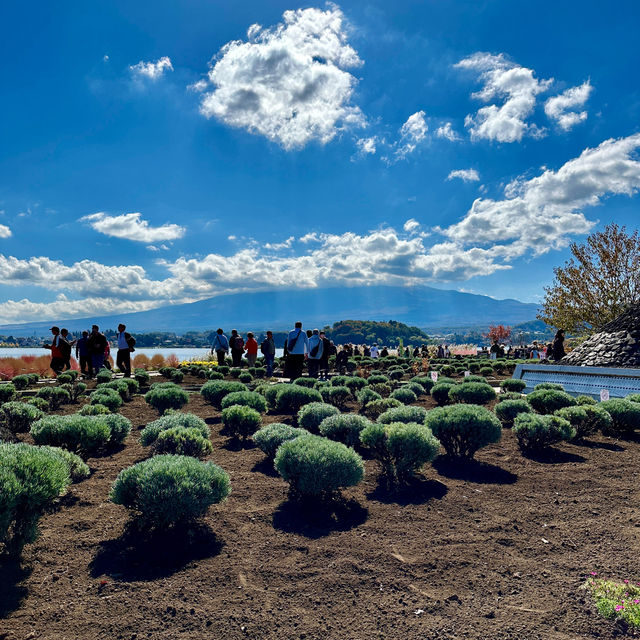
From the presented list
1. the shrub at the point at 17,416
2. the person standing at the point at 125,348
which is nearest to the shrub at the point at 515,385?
the shrub at the point at 17,416

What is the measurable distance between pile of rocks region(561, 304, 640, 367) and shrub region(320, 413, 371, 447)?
11.0 meters

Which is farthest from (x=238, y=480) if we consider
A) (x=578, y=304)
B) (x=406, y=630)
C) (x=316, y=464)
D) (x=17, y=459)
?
(x=578, y=304)

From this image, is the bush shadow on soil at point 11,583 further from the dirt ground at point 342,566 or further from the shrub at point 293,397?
the shrub at point 293,397

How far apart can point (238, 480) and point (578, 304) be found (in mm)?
29211

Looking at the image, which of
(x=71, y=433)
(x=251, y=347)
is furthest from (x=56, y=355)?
(x=71, y=433)

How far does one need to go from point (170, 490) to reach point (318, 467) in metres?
1.53

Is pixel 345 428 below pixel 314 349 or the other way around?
below

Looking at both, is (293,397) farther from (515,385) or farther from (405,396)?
(515,385)

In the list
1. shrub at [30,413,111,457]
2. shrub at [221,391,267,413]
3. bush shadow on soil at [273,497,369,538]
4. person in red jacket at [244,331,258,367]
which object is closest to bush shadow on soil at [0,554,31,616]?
bush shadow on soil at [273,497,369,538]

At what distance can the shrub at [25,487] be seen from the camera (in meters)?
3.31

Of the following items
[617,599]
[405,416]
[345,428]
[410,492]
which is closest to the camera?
[617,599]

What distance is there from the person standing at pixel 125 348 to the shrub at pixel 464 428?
12415 mm

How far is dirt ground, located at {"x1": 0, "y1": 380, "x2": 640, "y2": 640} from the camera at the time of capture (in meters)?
2.87

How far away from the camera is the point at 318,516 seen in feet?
14.8
